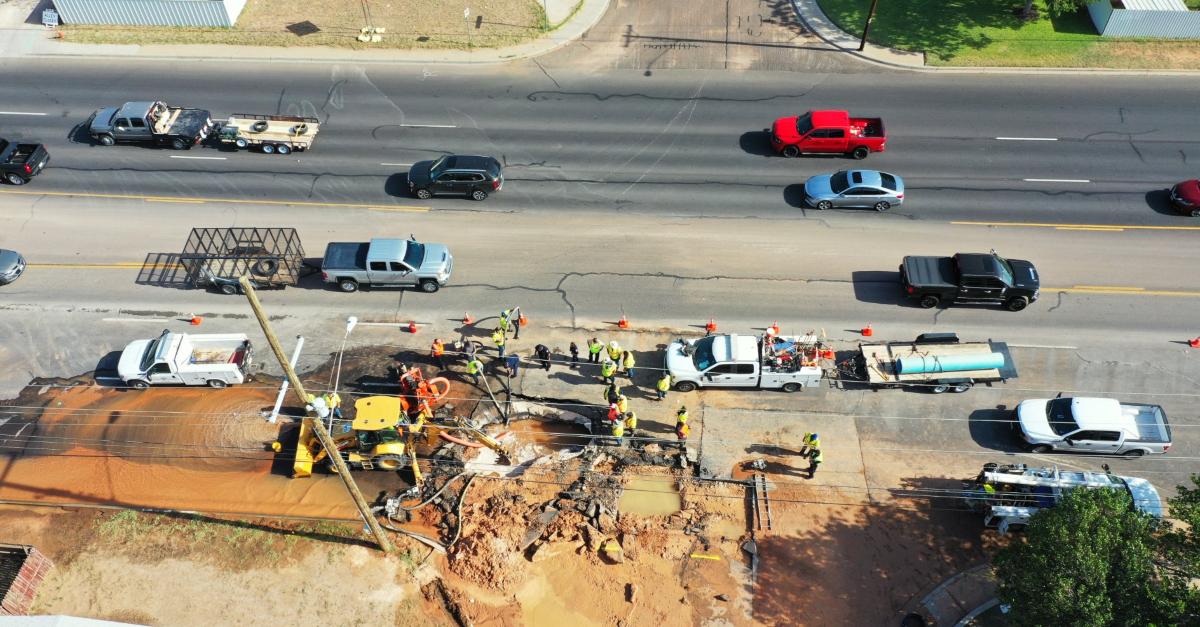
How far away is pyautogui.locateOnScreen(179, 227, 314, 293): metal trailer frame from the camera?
103 feet

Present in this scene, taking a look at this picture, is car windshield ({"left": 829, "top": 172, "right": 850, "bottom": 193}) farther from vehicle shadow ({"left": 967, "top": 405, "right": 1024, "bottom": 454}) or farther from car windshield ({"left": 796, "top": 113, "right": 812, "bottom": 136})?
vehicle shadow ({"left": 967, "top": 405, "right": 1024, "bottom": 454})

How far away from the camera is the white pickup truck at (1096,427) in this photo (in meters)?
25.0

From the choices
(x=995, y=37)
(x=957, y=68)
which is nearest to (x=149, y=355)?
(x=957, y=68)

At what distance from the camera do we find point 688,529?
24.0m

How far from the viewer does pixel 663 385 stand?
26.7 m

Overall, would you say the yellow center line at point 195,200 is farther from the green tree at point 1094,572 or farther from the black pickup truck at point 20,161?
the green tree at point 1094,572

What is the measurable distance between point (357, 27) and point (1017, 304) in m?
39.5

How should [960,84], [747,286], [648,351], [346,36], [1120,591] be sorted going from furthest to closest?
[346,36] < [960,84] < [747,286] < [648,351] < [1120,591]

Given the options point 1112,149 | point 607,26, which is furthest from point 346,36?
point 1112,149

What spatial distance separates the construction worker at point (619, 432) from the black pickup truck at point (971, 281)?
44.1ft

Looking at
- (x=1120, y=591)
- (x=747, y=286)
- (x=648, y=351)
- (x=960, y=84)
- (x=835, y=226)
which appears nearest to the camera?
(x=1120, y=591)

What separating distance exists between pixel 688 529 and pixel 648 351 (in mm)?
7595

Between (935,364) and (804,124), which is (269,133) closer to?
(804,124)

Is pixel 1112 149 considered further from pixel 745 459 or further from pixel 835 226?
pixel 745 459
